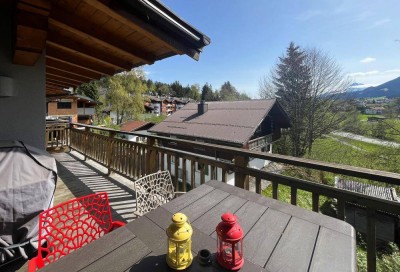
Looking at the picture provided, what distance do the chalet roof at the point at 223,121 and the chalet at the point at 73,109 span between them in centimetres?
953

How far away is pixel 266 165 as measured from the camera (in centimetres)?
1605

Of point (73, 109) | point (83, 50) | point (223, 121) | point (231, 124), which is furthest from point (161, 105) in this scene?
point (83, 50)

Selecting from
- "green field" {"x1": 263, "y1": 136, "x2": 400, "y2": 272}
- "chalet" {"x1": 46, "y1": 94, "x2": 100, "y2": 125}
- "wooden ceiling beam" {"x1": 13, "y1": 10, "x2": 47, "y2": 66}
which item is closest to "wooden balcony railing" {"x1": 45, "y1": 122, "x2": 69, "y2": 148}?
"wooden ceiling beam" {"x1": 13, "y1": 10, "x2": 47, "y2": 66}

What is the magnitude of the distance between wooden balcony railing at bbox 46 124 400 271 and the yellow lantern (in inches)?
47.7

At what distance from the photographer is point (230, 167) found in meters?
2.26

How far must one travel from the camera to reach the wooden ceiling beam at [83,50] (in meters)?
2.39

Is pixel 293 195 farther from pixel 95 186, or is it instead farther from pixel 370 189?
pixel 370 189

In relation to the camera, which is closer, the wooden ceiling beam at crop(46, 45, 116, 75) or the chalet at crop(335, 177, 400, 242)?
the wooden ceiling beam at crop(46, 45, 116, 75)

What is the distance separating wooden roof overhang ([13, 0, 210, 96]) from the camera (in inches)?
58.2

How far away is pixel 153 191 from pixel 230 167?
848 mm

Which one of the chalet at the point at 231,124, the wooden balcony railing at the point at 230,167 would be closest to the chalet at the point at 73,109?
the chalet at the point at 231,124

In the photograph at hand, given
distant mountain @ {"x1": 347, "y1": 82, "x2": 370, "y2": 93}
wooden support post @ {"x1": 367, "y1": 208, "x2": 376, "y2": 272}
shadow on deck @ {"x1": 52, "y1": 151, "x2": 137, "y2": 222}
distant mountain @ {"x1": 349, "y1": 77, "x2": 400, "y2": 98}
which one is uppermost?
distant mountain @ {"x1": 349, "y1": 77, "x2": 400, "y2": 98}

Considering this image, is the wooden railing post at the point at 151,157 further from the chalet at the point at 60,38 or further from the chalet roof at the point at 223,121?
the chalet roof at the point at 223,121

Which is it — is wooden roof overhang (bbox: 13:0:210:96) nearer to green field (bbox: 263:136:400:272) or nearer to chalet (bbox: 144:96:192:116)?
green field (bbox: 263:136:400:272)
